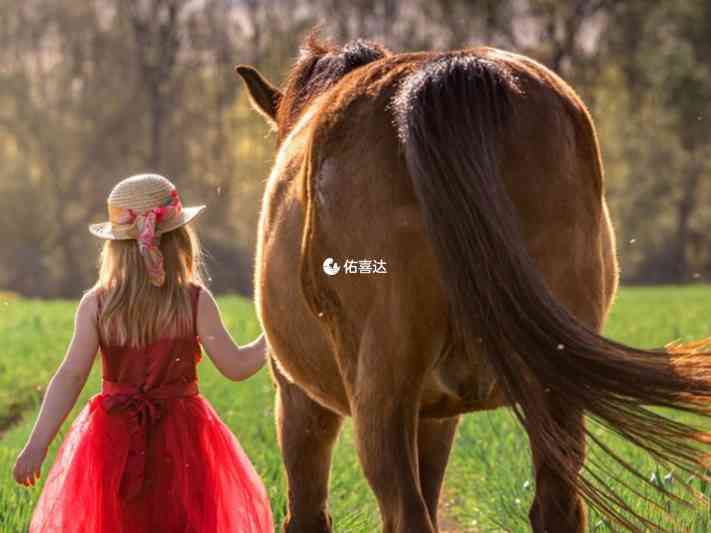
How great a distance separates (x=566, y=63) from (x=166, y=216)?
34091mm

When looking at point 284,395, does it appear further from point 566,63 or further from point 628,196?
point 628,196

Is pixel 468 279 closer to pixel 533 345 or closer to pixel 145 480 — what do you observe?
pixel 533 345

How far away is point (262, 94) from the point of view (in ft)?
17.8

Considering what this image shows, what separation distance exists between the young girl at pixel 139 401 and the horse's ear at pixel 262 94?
1335mm

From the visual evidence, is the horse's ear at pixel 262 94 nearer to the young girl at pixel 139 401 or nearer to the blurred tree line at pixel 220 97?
the young girl at pixel 139 401

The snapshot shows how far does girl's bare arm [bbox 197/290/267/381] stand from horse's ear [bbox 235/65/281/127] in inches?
56.8

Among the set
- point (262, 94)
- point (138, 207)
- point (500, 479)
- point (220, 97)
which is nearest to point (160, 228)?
point (138, 207)

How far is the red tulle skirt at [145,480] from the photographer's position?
3988 mm

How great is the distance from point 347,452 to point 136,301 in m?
3.84

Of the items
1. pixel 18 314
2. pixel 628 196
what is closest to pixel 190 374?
pixel 18 314

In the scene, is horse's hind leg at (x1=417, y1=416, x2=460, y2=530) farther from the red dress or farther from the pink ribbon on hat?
the pink ribbon on hat

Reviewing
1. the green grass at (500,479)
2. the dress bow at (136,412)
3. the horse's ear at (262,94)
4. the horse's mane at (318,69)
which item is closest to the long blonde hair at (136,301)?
the dress bow at (136,412)

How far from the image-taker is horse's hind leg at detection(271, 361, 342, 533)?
4.27 m

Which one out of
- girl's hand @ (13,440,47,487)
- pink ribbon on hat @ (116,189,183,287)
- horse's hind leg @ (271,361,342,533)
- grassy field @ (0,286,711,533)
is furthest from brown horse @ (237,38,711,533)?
grassy field @ (0,286,711,533)
